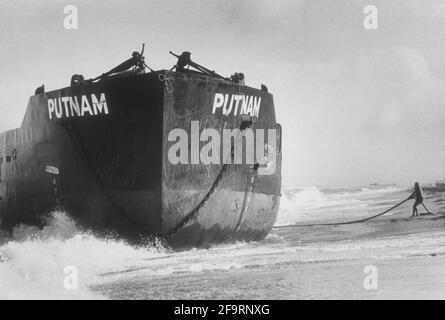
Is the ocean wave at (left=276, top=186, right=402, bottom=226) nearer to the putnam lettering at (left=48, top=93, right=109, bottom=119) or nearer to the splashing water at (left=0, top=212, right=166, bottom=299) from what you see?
the splashing water at (left=0, top=212, right=166, bottom=299)

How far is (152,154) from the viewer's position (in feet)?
25.8

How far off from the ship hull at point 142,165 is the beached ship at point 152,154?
0.05ft

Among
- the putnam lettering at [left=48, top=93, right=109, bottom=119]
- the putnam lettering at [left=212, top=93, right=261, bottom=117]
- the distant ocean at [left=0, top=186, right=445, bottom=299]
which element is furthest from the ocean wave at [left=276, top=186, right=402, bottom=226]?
the putnam lettering at [left=48, top=93, right=109, bottom=119]

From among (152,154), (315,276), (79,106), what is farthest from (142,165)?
(315,276)

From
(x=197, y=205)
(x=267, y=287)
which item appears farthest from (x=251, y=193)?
(x=267, y=287)

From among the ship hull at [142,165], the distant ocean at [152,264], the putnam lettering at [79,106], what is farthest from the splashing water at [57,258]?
the putnam lettering at [79,106]

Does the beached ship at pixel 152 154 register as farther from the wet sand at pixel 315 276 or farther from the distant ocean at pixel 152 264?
the wet sand at pixel 315 276

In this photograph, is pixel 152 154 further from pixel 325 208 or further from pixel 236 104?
pixel 325 208

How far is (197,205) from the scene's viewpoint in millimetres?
8266

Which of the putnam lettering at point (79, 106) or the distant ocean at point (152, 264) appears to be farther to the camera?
the putnam lettering at point (79, 106)

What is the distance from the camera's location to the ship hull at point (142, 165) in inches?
311

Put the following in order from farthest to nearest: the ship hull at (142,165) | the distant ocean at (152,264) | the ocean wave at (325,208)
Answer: the ocean wave at (325,208), the ship hull at (142,165), the distant ocean at (152,264)
